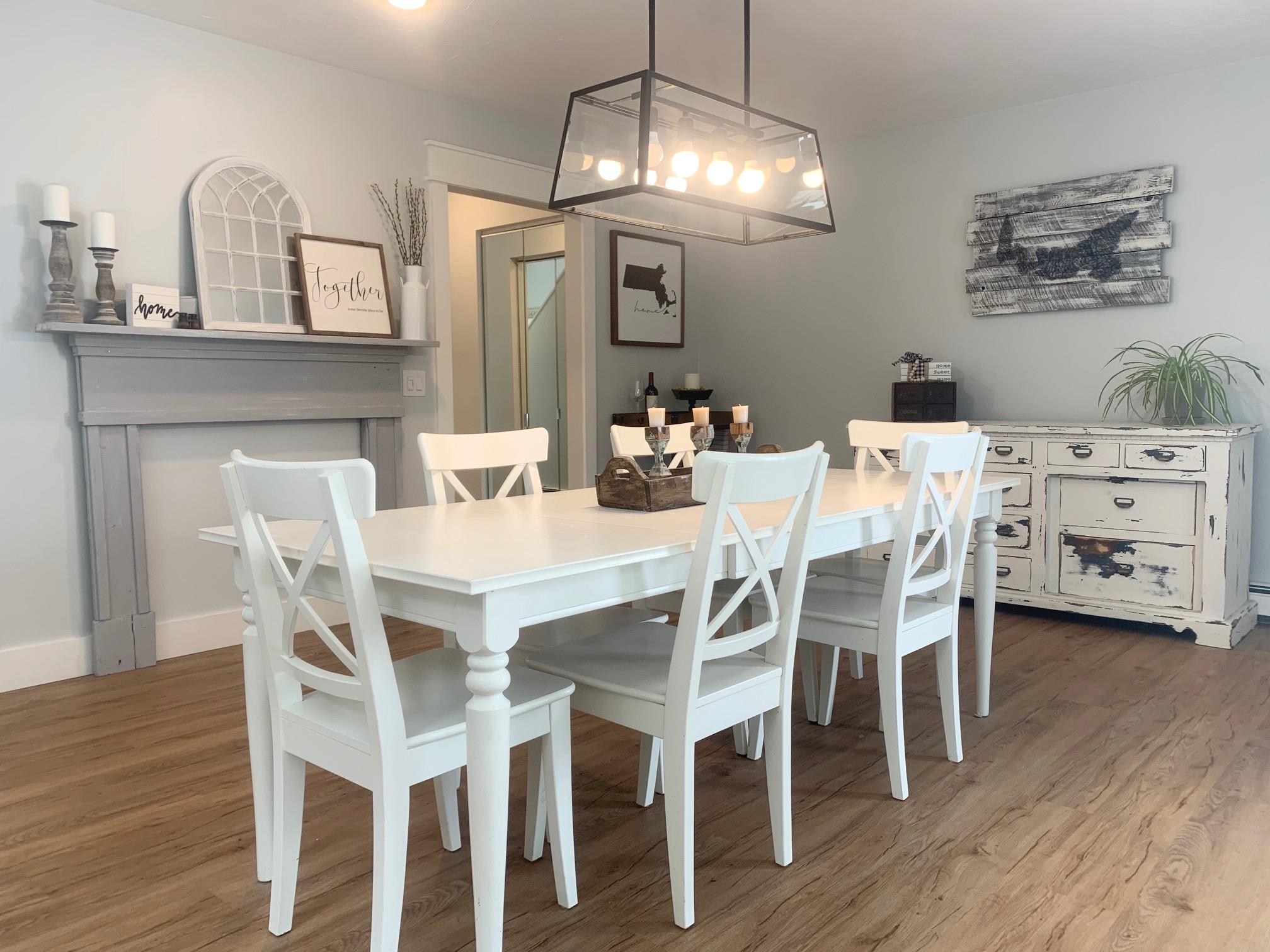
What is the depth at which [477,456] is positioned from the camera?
2672 mm

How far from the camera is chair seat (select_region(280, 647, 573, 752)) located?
1.55 metres

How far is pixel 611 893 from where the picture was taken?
1.83 m

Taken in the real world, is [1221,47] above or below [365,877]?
above

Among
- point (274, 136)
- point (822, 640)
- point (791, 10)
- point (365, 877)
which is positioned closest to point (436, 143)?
point (274, 136)

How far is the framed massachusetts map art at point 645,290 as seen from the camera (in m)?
5.17

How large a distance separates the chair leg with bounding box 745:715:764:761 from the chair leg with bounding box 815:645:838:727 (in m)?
0.31

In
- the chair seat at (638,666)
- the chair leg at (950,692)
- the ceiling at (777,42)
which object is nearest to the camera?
the chair seat at (638,666)

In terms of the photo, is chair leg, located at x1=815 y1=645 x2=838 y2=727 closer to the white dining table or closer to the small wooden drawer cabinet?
the white dining table

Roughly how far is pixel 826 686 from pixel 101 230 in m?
2.82

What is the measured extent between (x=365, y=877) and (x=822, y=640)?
1220 millimetres

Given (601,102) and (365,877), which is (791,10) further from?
(365,877)

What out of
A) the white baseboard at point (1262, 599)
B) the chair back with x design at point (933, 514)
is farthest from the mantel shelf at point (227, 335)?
the white baseboard at point (1262, 599)

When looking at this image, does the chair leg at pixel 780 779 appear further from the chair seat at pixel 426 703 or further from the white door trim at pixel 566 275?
the white door trim at pixel 566 275

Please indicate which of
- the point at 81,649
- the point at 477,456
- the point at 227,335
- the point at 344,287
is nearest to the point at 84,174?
the point at 227,335
